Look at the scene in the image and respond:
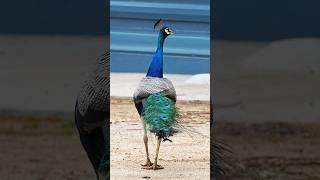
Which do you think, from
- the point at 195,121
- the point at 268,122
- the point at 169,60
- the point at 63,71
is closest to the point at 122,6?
the point at 169,60

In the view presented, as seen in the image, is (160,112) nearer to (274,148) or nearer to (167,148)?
(167,148)

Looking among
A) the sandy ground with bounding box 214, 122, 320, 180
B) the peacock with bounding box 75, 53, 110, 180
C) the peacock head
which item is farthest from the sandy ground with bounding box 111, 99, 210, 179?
the sandy ground with bounding box 214, 122, 320, 180

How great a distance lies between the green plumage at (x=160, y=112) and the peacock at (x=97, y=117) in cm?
22

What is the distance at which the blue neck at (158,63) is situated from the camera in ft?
16.9

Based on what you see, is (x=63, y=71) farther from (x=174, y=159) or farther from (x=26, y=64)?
(x=174, y=159)

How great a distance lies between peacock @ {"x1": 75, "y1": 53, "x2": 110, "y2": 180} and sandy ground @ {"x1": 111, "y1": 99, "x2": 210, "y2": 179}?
14cm

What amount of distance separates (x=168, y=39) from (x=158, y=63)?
0.45ft

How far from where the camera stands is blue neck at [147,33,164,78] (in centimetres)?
514

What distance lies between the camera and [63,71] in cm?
623

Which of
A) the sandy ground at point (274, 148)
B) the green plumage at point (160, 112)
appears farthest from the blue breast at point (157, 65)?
the sandy ground at point (274, 148)

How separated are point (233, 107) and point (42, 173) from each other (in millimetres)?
1312

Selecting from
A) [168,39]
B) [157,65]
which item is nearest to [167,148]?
[157,65]

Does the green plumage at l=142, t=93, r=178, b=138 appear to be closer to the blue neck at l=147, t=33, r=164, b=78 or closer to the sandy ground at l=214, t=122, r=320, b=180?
the blue neck at l=147, t=33, r=164, b=78

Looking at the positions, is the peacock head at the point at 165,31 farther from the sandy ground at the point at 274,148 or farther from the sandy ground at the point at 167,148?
the sandy ground at the point at 274,148
